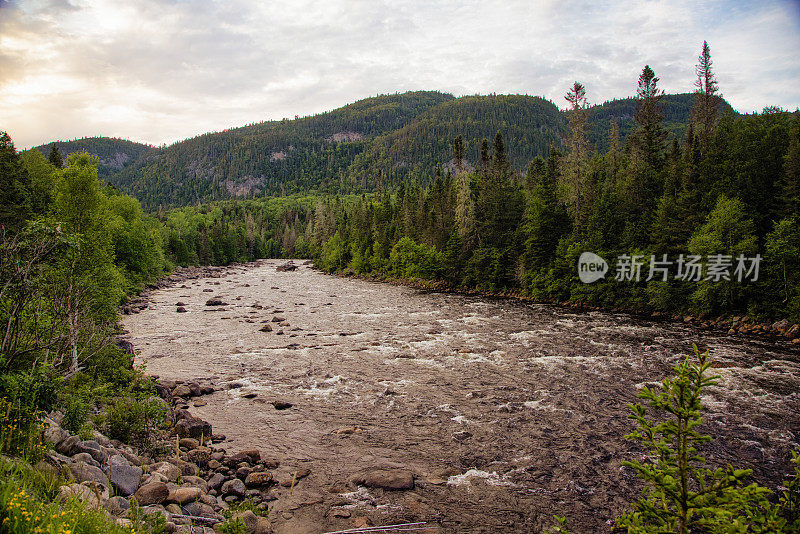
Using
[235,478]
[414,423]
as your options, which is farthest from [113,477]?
[414,423]

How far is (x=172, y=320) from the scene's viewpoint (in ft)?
126

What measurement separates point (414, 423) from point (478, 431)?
253cm

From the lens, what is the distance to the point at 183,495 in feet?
32.6

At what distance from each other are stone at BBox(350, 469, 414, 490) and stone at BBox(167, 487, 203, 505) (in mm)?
4321

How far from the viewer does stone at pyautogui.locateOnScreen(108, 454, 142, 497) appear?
9406mm

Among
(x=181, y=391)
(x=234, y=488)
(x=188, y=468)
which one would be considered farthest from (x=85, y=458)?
(x=181, y=391)

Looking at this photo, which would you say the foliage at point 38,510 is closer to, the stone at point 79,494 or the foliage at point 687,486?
the stone at point 79,494

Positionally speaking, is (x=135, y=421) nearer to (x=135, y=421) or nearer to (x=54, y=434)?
(x=135, y=421)

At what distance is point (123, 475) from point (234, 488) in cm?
295

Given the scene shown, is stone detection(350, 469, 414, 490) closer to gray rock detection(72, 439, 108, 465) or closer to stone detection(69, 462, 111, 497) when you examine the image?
stone detection(69, 462, 111, 497)

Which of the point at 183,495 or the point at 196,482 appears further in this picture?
the point at 196,482

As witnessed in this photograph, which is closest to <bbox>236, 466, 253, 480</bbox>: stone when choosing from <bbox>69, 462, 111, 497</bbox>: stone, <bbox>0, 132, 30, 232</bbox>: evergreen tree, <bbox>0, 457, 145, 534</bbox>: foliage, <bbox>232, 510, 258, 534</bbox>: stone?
<bbox>232, 510, 258, 534</bbox>: stone

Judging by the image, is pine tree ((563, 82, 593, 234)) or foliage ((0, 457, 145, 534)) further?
pine tree ((563, 82, 593, 234))

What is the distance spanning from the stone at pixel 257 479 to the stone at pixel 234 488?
0.26 meters
